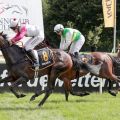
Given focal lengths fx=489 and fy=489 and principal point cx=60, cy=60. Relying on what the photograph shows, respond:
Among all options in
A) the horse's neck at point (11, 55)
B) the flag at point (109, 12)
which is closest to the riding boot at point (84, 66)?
the horse's neck at point (11, 55)

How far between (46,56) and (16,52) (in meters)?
0.74

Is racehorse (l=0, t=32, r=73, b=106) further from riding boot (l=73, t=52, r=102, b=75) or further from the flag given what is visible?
the flag

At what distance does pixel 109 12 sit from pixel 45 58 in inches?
498

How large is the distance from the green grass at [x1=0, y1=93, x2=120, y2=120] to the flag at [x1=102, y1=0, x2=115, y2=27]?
9775 mm

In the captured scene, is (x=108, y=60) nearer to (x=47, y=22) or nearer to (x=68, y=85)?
(x=68, y=85)

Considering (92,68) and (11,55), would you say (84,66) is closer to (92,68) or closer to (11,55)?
(92,68)

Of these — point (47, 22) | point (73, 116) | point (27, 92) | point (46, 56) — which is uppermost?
point (46, 56)

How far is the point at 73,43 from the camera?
13.2 meters

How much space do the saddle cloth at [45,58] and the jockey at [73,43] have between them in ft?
2.64

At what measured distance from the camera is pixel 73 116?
9867 millimetres

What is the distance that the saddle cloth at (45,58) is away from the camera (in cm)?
1173

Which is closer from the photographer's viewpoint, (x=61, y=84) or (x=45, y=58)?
(x=45, y=58)

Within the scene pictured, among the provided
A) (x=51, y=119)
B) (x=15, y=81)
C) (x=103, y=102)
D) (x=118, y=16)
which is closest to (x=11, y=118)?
(x=51, y=119)

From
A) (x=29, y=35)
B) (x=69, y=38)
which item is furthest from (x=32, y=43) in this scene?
(x=69, y=38)
